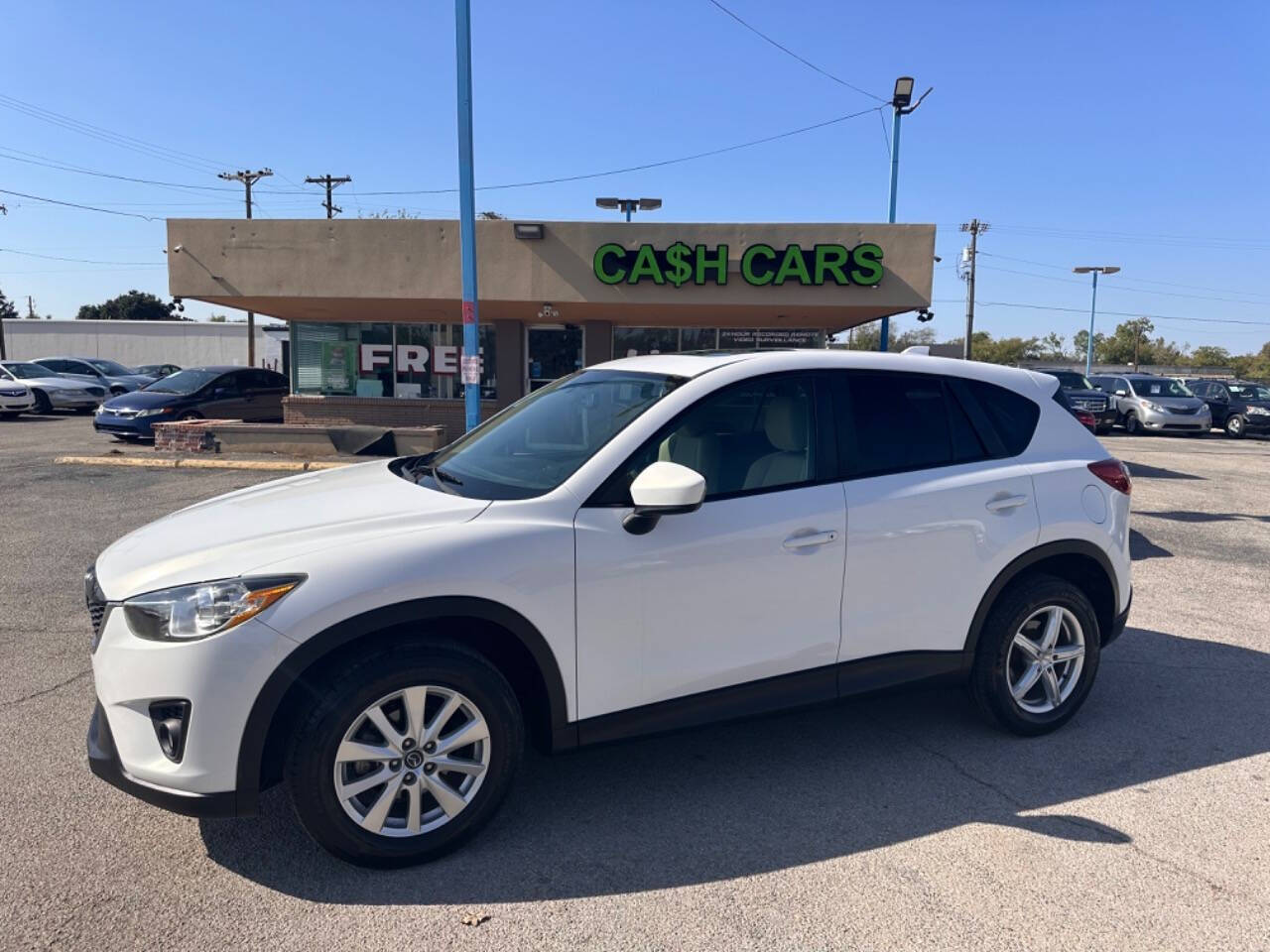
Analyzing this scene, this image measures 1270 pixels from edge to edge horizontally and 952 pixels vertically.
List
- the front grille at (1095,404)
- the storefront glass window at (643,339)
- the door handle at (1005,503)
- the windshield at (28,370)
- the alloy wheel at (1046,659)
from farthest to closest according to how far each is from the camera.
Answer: the windshield at (28,370)
the front grille at (1095,404)
the storefront glass window at (643,339)
the alloy wheel at (1046,659)
the door handle at (1005,503)

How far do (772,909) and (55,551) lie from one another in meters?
7.41

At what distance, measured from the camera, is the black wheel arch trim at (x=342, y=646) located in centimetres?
270

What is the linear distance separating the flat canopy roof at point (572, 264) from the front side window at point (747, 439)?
36.1ft

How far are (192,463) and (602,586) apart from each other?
11.8 meters

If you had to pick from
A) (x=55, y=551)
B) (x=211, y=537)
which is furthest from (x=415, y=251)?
(x=211, y=537)

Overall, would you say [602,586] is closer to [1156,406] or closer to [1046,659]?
[1046,659]

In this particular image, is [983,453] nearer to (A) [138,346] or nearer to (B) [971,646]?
(B) [971,646]

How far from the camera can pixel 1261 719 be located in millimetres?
4348

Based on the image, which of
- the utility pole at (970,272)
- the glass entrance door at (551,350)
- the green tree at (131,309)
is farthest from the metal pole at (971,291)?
the green tree at (131,309)

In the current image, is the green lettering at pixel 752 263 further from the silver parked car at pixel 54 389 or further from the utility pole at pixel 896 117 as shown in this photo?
the silver parked car at pixel 54 389

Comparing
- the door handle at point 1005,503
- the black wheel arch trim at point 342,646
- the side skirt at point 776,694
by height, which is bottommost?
the side skirt at point 776,694

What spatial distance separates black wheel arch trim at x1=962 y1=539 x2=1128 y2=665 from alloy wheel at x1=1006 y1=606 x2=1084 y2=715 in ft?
0.69

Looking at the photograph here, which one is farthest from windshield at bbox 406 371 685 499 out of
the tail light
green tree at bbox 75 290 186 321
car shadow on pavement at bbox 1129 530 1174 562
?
green tree at bbox 75 290 186 321

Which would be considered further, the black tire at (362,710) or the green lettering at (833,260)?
the green lettering at (833,260)
